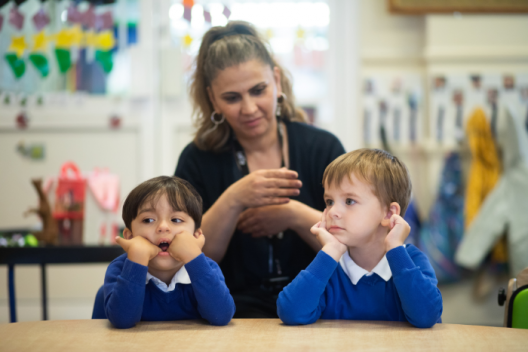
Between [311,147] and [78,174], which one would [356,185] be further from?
[78,174]

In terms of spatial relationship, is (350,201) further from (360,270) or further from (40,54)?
(40,54)

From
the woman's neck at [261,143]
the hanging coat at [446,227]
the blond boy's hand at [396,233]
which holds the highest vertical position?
the woman's neck at [261,143]

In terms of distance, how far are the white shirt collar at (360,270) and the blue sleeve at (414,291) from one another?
0.07 m

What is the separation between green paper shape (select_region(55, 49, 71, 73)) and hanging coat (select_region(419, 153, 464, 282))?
246 centimetres

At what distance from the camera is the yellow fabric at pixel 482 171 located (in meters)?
2.72

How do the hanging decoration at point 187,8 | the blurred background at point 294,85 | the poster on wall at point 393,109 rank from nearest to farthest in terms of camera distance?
1. the blurred background at point 294,85
2. the poster on wall at point 393,109
3. the hanging decoration at point 187,8

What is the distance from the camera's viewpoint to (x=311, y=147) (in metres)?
1.46

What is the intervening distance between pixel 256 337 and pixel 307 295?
0.16 metres

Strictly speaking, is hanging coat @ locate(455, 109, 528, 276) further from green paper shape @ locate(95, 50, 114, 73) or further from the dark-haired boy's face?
green paper shape @ locate(95, 50, 114, 73)

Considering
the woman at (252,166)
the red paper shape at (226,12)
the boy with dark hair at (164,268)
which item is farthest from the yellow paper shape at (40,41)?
the boy with dark hair at (164,268)

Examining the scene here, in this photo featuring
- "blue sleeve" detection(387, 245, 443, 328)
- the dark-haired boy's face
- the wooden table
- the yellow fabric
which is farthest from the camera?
the yellow fabric

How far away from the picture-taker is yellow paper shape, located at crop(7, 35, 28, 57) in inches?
121

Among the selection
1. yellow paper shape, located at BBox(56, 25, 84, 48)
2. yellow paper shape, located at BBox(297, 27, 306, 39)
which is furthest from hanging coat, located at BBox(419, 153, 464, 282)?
yellow paper shape, located at BBox(56, 25, 84, 48)

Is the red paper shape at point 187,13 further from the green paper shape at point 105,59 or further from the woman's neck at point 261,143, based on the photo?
the woman's neck at point 261,143
